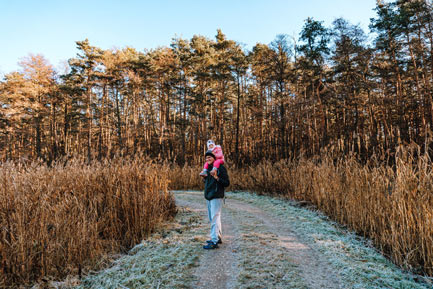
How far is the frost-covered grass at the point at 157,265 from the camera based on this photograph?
2.57 m

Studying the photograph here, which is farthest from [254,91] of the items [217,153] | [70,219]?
[70,219]

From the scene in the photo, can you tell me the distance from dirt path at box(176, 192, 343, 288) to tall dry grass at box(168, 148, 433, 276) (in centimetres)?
111

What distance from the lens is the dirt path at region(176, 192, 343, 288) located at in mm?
2525

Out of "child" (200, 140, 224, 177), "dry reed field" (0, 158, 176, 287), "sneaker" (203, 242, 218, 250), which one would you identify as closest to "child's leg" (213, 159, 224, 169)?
"child" (200, 140, 224, 177)

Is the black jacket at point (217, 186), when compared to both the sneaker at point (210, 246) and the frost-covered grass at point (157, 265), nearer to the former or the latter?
the sneaker at point (210, 246)

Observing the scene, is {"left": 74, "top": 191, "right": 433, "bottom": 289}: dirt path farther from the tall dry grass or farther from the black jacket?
the black jacket

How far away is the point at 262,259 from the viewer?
306 centimetres

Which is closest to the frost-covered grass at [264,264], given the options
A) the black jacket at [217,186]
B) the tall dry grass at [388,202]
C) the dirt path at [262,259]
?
the dirt path at [262,259]

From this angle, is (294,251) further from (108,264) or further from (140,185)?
(140,185)

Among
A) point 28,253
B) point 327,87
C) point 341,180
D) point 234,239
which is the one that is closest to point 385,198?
point 341,180

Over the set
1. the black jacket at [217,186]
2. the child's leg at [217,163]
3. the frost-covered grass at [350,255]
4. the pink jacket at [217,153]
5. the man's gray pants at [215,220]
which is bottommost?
the frost-covered grass at [350,255]

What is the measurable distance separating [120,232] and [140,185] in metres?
1.13

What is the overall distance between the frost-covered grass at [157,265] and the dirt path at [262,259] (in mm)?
215

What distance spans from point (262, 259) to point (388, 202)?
2.47 metres
